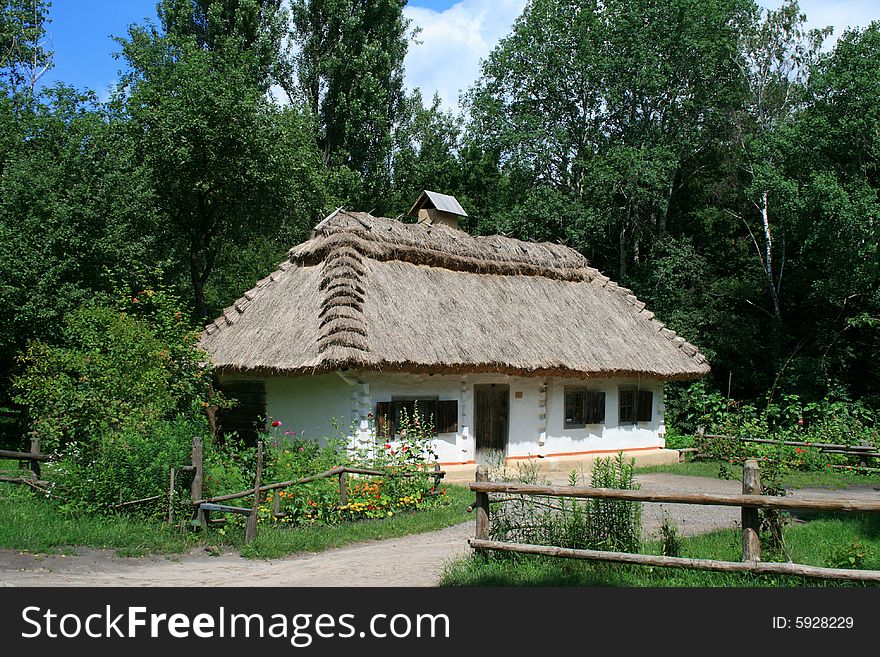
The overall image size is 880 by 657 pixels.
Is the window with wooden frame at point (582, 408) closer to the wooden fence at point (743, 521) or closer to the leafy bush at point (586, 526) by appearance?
the leafy bush at point (586, 526)

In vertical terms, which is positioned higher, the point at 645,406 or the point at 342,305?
the point at 342,305

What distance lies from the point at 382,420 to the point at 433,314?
2809 millimetres

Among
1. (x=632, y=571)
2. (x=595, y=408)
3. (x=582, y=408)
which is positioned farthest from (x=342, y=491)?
(x=595, y=408)

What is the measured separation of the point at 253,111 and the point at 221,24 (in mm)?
7769

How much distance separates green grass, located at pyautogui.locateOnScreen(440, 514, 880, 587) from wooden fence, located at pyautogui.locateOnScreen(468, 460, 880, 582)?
0.14 meters

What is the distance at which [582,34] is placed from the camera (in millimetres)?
28688

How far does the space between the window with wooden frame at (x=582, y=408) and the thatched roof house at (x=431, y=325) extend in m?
0.09

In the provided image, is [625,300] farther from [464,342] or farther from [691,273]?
[464,342]

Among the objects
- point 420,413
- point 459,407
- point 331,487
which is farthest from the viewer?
point 459,407

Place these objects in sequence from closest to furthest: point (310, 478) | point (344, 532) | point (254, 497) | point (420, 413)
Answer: point (254, 497)
point (344, 532)
point (310, 478)
point (420, 413)

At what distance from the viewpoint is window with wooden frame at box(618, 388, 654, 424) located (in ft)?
67.1

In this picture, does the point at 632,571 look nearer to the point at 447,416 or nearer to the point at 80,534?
the point at 80,534

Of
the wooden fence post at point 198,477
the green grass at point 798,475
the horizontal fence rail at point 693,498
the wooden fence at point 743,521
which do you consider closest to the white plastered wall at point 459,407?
the green grass at point 798,475

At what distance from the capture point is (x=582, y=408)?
19.4 meters
